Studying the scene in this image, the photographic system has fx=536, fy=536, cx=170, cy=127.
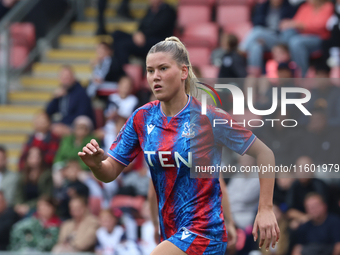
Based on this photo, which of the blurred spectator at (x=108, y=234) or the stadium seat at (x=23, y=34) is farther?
the stadium seat at (x=23, y=34)

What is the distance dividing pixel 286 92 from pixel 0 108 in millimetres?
8497

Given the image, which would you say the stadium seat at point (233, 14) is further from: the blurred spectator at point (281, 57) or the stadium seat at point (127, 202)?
the stadium seat at point (127, 202)

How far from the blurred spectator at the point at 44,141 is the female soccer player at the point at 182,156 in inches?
226

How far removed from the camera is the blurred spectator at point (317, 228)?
21.2ft

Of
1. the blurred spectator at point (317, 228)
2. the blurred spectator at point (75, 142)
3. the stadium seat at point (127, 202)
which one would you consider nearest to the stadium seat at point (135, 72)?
the blurred spectator at point (75, 142)

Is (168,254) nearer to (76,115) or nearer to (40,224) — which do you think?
(40,224)

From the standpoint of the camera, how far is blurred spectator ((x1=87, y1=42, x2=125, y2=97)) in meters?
9.58

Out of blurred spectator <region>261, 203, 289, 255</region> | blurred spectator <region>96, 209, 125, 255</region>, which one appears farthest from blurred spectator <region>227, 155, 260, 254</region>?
blurred spectator <region>96, 209, 125, 255</region>

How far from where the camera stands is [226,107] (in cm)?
389

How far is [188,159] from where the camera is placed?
132 inches

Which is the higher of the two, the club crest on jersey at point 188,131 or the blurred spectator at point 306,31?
the blurred spectator at point 306,31

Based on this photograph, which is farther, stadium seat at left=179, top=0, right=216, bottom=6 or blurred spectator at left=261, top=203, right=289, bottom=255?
stadium seat at left=179, top=0, right=216, bottom=6

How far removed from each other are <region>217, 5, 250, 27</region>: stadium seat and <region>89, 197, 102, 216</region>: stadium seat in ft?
14.3

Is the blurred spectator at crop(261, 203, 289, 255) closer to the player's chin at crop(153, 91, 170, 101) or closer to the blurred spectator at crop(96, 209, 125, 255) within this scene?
the blurred spectator at crop(96, 209, 125, 255)
